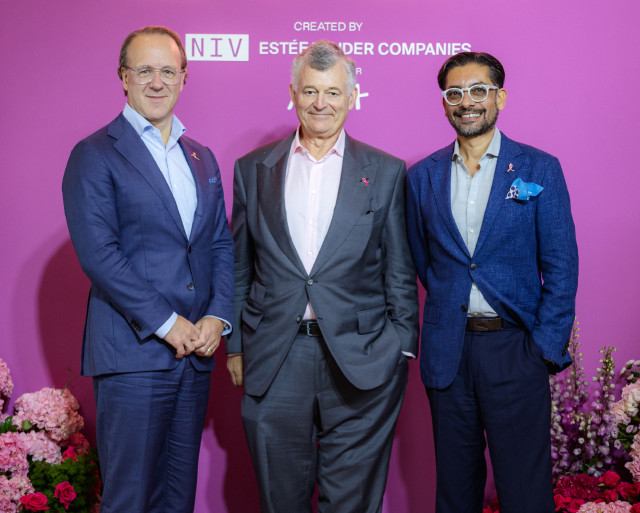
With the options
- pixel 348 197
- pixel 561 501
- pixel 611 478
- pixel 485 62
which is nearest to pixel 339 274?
pixel 348 197

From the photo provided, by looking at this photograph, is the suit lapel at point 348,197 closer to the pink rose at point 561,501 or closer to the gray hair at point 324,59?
the gray hair at point 324,59

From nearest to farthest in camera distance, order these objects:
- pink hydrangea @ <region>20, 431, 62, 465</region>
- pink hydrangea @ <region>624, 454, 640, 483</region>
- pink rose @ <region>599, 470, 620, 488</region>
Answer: pink hydrangea @ <region>624, 454, 640, 483</region> → pink rose @ <region>599, 470, 620, 488</region> → pink hydrangea @ <region>20, 431, 62, 465</region>

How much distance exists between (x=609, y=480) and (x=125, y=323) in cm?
217

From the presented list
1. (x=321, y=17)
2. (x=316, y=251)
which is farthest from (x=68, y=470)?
(x=321, y=17)

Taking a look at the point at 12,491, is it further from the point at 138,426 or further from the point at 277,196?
the point at 277,196

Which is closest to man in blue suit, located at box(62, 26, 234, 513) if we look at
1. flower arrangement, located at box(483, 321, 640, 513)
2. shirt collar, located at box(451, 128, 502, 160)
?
shirt collar, located at box(451, 128, 502, 160)

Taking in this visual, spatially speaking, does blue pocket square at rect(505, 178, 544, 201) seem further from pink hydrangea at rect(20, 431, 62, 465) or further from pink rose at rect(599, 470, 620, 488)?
pink hydrangea at rect(20, 431, 62, 465)

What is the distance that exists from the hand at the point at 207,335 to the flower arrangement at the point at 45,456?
1.14m

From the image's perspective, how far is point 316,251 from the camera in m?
2.57

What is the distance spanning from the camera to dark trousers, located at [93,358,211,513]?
Answer: 2367mm

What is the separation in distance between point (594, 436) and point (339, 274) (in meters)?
1.54

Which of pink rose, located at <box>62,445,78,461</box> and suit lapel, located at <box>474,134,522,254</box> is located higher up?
suit lapel, located at <box>474,134,522,254</box>

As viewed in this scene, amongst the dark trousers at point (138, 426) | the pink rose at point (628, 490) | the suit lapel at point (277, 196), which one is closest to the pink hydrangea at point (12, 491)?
the dark trousers at point (138, 426)

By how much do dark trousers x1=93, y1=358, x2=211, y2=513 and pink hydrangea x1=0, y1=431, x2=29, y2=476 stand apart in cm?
86
